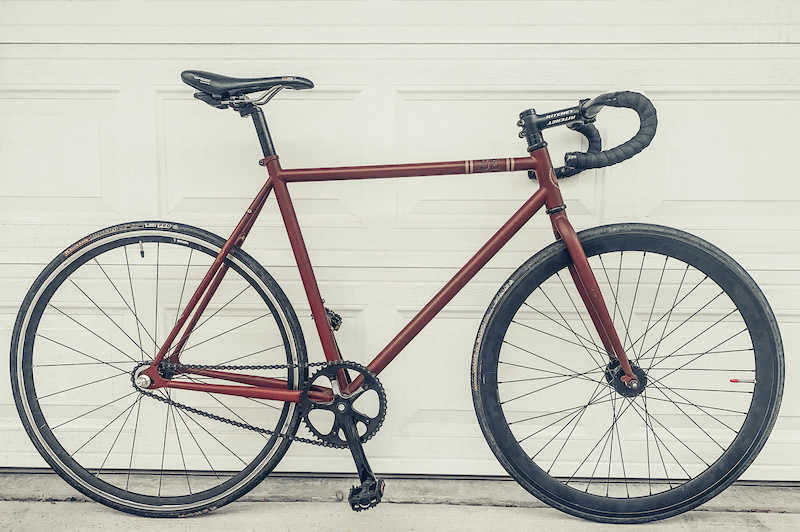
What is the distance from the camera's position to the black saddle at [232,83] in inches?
59.4

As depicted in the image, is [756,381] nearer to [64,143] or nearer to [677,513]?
[677,513]

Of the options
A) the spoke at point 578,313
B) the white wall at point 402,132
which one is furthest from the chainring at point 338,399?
the spoke at point 578,313

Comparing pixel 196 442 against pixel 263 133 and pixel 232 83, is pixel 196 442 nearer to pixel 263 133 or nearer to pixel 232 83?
pixel 263 133

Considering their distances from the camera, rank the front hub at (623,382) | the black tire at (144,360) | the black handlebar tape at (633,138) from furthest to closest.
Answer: the black tire at (144,360) → the front hub at (623,382) → the black handlebar tape at (633,138)

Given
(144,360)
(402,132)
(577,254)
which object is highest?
(402,132)

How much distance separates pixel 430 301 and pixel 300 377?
0.43 metres

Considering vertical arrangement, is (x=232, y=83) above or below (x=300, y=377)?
above

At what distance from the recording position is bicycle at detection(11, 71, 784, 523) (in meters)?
1.63

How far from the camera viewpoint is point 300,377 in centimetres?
165

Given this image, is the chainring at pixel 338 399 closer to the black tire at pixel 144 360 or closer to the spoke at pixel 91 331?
the black tire at pixel 144 360

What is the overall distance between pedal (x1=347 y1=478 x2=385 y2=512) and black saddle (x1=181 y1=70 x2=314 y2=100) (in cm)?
108

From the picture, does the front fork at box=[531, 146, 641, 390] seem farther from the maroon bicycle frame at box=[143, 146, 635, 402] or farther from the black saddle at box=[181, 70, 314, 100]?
the black saddle at box=[181, 70, 314, 100]

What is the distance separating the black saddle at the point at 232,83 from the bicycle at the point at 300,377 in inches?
10.3

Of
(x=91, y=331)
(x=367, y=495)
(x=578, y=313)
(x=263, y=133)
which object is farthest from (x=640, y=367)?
(x=91, y=331)
